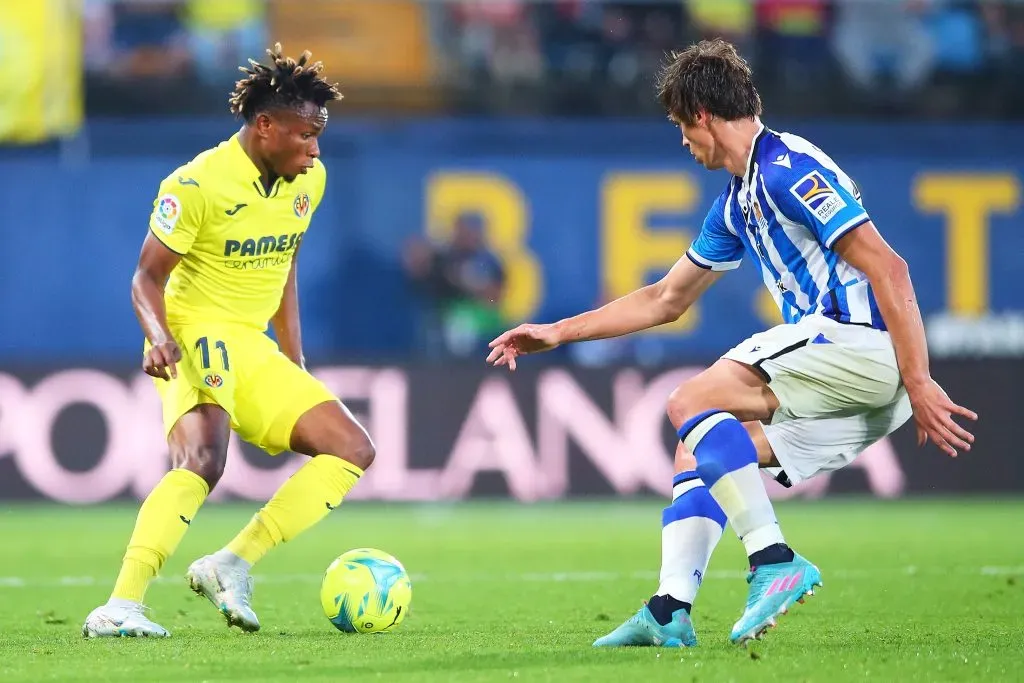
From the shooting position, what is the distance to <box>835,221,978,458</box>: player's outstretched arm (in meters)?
5.17

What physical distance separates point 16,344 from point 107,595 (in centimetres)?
1011

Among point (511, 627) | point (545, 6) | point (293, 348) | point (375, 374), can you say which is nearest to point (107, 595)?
point (293, 348)

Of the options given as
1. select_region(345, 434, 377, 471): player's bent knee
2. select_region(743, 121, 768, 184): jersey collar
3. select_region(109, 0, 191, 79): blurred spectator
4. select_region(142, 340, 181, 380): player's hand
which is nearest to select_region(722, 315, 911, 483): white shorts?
select_region(743, 121, 768, 184): jersey collar

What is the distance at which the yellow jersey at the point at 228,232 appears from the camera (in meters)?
6.33

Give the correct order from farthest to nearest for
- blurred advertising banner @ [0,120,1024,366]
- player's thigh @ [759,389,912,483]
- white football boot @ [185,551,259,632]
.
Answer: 1. blurred advertising banner @ [0,120,1024,366]
2. white football boot @ [185,551,259,632]
3. player's thigh @ [759,389,912,483]

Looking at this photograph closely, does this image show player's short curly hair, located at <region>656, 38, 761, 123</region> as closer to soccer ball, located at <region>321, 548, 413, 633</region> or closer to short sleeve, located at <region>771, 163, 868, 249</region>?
short sleeve, located at <region>771, 163, 868, 249</region>

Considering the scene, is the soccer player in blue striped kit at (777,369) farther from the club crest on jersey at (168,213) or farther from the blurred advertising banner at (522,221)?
the blurred advertising banner at (522,221)

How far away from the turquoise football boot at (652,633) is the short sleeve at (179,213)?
2198 millimetres

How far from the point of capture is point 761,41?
1755 cm

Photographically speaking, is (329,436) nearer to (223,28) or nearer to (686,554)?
(686,554)

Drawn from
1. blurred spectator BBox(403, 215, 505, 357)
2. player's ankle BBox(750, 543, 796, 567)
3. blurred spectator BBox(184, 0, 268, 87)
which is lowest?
blurred spectator BBox(403, 215, 505, 357)

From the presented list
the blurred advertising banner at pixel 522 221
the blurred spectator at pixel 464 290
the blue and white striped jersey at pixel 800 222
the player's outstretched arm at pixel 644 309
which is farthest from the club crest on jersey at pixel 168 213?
the blurred advertising banner at pixel 522 221

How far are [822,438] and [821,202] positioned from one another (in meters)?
0.86

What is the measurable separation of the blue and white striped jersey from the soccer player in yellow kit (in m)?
1.77
